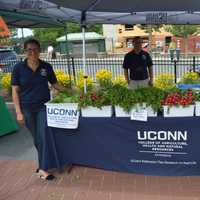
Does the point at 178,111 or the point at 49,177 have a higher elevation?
the point at 178,111

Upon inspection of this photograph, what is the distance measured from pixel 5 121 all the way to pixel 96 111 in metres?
3.26

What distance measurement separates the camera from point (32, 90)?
4.91 meters

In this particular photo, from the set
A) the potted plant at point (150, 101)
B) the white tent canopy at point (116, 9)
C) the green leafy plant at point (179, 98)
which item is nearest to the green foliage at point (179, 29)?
the white tent canopy at point (116, 9)

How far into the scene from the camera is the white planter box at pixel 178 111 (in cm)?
453

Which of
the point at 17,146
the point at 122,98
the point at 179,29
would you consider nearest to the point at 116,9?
the point at 122,98

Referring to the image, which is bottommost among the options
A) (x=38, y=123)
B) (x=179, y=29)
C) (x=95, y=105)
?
(x=38, y=123)

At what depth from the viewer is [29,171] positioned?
5.52 metres

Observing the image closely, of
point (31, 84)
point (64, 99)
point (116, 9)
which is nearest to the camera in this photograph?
point (31, 84)

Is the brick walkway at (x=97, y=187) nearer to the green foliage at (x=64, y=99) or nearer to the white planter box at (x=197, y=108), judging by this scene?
the white planter box at (x=197, y=108)

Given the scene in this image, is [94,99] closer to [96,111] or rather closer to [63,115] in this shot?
[96,111]

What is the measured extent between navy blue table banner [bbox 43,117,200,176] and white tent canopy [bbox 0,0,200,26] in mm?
1852

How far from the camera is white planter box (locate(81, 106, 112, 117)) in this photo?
15.6ft

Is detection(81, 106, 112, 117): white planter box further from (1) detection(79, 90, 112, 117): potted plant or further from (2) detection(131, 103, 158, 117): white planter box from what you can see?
(2) detection(131, 103, 158, 117): white planter box

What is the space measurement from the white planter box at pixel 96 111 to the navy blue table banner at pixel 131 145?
0.21 feet
